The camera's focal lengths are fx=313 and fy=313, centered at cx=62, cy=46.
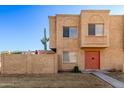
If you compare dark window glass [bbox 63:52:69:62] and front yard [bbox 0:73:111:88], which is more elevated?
dark window glass [bbox 63:52:69:62]

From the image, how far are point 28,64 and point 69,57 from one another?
523 cm

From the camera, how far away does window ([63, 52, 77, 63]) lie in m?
36.2

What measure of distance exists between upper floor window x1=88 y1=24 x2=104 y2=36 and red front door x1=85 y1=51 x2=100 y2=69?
2.45m

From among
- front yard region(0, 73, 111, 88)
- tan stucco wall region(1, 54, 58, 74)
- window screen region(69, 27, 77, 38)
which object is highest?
window screen region(69, 27, 77, 38)

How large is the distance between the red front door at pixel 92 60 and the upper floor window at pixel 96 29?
245cm

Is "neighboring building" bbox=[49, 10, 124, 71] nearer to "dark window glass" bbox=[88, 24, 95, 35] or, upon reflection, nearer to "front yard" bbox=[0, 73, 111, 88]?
"dark window glass" bbox=[88, 24, 95, 35]

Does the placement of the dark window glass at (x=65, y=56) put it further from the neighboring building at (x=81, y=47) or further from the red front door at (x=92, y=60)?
the red front door at (x=92, y=60)

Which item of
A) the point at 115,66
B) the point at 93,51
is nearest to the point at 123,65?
the point at 115,66

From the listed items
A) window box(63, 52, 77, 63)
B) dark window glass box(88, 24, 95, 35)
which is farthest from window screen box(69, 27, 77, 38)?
window box(63, 52, 77, 63)

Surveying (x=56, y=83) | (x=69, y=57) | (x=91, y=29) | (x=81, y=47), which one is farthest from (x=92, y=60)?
(x=56, y=83)

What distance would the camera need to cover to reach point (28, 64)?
110 ft

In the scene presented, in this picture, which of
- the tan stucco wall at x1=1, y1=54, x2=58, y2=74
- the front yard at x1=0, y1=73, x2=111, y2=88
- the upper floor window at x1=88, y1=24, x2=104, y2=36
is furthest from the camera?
the upper floor window at x1=88, y1=24, x2=104, y2=36

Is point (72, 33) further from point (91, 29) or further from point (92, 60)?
point (92, 60)

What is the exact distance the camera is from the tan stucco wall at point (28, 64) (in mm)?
33469
